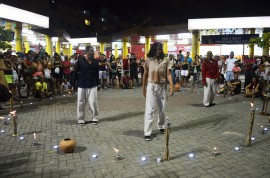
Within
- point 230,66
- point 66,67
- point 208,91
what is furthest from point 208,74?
point 66,67

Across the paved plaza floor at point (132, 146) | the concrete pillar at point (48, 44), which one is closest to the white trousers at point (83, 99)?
the paved plaza floor at point (132, 146)

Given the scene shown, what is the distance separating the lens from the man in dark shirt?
7340 millimetres

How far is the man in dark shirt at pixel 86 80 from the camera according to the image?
7340 millimetres

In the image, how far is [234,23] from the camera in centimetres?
1755

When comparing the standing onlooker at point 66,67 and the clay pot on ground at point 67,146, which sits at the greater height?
the standing onlooker at point 66,67

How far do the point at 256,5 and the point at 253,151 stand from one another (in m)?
17.1

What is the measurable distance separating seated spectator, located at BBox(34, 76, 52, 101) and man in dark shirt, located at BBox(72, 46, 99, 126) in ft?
15.4

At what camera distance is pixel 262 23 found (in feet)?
56.3

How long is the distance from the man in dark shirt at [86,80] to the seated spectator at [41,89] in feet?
15.4

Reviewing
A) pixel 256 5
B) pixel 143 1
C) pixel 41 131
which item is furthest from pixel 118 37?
pixel 41 131

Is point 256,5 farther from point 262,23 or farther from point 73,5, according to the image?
point 73,5

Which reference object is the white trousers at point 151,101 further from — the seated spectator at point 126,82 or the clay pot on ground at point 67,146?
the seated spectator at point 126,82

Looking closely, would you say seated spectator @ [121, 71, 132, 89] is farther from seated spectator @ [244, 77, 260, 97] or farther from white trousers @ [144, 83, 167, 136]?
white trousers @ [144, 83, 167, 136]

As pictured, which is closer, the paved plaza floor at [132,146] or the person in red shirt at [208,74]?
the paved plaza floor at [132,146]
